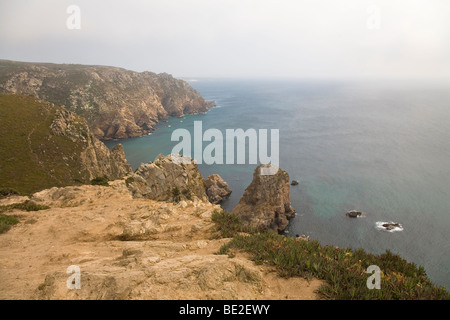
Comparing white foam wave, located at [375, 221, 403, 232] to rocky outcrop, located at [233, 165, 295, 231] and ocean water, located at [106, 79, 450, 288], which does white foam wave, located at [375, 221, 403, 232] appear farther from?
rocky outcrop, located at [233, 165, 295, 231]

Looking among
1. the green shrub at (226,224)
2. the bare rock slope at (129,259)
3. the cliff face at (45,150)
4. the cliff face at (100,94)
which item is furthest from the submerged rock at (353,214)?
the cliff face at (100,94)

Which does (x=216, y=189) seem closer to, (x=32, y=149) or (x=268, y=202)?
(x=268, y=202)

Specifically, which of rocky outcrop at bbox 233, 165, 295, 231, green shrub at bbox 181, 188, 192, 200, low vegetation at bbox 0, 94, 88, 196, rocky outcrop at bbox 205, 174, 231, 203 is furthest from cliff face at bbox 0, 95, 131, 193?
rocky outcrop at bbox 233, 165, 295, 231

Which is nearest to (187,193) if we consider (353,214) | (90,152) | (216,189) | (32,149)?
(216,189)

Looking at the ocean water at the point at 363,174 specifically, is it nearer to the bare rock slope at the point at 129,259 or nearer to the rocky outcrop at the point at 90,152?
the rocky outcrop at the point at 90,152

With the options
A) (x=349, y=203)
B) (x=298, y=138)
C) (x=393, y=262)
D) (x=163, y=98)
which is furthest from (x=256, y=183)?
(x=163, y=98)
